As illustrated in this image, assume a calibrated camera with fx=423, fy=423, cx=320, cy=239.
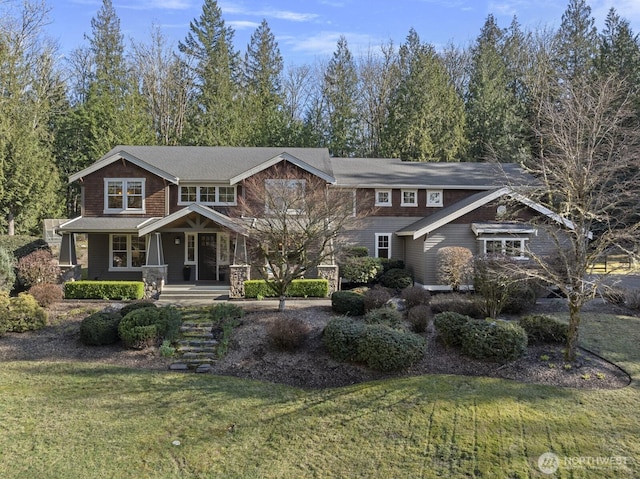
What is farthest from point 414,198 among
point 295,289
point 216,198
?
point 216,198

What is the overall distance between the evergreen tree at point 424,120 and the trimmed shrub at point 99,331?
28925 millimetres

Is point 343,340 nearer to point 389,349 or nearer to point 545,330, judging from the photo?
point 389,349

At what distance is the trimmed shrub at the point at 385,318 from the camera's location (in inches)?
445

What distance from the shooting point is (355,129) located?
39.4m

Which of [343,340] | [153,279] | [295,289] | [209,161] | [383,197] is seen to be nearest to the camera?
[343,340]

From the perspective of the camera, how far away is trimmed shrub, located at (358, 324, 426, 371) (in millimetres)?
9328

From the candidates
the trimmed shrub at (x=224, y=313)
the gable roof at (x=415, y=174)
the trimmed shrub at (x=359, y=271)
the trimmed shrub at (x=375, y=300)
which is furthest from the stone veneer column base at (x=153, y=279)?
the gable roof at (x=415, y=174)

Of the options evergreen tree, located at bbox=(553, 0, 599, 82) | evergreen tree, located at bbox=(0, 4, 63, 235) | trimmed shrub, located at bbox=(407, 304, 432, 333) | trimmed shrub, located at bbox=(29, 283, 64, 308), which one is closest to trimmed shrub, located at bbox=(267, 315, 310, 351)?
trimmed shrub, located at bbox=(407, 304, 432, 333)

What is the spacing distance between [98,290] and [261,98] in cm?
2861

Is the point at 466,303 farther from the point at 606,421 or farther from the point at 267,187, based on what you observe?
the point at 267,187

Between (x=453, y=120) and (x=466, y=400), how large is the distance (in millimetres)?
32934

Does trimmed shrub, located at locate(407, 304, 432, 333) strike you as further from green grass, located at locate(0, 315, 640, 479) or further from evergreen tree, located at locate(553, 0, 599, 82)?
evergreen tree, located at locate(553, 0, 599, 82)

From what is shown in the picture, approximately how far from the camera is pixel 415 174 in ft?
84.0

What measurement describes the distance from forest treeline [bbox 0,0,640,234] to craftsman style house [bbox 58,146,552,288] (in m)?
8.83
